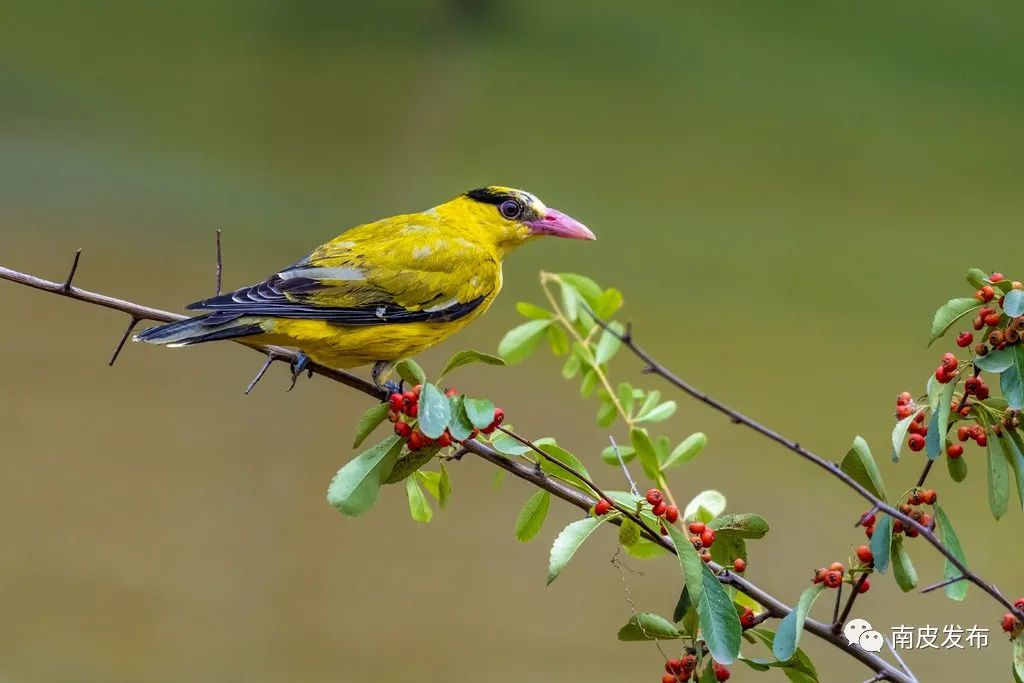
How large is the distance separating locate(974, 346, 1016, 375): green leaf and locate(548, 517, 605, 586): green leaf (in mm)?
360

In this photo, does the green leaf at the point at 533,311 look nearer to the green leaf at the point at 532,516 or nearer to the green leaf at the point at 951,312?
the green leaf at the point at 532,516

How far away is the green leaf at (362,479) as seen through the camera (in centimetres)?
84

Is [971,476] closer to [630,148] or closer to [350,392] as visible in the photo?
[630,148]

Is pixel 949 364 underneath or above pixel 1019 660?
above

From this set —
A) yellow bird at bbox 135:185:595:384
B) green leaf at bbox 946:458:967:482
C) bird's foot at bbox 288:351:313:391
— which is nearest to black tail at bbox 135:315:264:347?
yellow bird at bbox 135:185:595:384

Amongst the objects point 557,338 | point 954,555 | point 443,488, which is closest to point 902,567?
point 954,555

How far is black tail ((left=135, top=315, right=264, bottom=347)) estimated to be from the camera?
39.1 inches

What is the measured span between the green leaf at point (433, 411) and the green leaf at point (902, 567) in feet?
1.39

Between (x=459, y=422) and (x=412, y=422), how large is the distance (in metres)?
0.08

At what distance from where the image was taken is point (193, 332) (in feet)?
3.35

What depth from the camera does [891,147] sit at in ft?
7.56

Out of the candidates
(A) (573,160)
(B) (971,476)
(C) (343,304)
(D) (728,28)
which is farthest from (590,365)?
(B) (971,476)

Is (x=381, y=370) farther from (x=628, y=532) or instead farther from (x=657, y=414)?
(x=628, y=532)

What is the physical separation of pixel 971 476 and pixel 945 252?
539 millimetres
